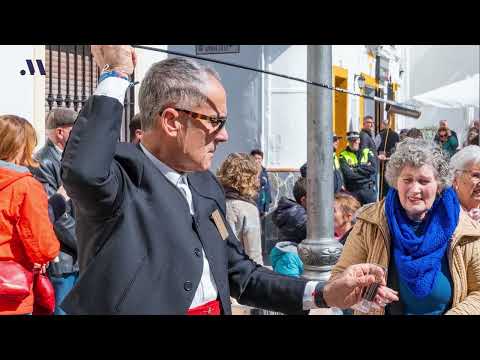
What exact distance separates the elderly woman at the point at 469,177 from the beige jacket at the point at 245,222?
1.58 meters

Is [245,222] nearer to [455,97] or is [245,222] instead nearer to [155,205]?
[155,205]

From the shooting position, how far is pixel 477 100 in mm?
18688

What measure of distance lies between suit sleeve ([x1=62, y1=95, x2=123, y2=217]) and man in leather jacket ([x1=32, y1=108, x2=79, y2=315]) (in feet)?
9.30

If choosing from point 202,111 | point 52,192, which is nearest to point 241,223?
point 52,192

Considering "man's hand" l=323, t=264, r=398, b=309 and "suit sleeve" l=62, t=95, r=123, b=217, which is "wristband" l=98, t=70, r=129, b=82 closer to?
"suit sleeve" l=62, t=95, r=123, b=217

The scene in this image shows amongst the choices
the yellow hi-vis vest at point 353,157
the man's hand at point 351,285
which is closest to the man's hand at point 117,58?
the man's hand at point 351,285

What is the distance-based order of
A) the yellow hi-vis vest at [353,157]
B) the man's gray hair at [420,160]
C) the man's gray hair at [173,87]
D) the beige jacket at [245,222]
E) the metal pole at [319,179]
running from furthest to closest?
the yellow hi-vis vest at [353,157] < the metal pole at [319,179] < the beige jacket at [245,222] < the man's gray hair at [420,160] < the man's gray hair at [173,87]

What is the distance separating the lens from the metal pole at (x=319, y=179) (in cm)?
557

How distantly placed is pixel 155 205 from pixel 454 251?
1.54m

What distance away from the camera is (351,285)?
88.7 inches

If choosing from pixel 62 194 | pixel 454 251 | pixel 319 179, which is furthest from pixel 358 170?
pixel 454 251

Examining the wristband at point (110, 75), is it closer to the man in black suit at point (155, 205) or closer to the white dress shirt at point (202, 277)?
the man in black suit at point (155, 205)

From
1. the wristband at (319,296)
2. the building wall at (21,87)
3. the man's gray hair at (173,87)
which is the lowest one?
the wristband at (319,296)

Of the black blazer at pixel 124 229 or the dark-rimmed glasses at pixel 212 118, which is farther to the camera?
the dark-rimmed glasses at pixel 212 118
